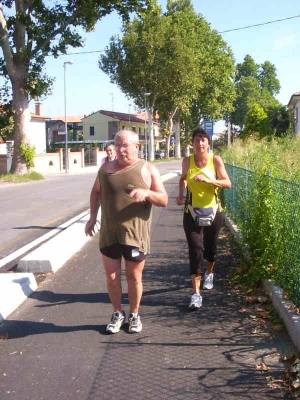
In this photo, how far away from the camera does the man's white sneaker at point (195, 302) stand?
533cm

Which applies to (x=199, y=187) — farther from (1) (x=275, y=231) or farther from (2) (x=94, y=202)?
(2) (x=94, y=202)

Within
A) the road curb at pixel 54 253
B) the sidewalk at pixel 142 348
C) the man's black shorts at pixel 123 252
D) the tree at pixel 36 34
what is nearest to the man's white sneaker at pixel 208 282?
the sidewalk at pixel 142 348

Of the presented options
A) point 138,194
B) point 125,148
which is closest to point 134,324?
point 138,194

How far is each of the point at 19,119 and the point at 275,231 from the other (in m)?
25.5

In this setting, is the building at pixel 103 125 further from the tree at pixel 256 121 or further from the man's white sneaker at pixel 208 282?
the man's white sneaker at pixel 208 282

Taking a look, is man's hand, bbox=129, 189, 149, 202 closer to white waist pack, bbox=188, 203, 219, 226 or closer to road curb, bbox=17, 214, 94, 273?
→ white waist pack, bbox=188, 203, 219, 226

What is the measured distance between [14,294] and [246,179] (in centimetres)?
443

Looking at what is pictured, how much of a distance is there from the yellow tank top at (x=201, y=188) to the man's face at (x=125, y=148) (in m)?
1.22

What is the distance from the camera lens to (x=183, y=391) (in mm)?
3637

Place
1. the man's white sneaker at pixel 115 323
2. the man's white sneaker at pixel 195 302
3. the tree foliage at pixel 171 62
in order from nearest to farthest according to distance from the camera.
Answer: the man's white sneaker at pixel 115 323
the man's white sneaker at pixel 195 302
the tree foliage at pixel 171 62

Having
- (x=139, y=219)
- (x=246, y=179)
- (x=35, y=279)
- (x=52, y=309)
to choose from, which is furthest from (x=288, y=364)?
(x=246, y=179)

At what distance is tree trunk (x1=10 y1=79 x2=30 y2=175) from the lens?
94.4 ft

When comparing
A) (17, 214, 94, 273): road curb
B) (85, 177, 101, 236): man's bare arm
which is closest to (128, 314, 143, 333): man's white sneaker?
(85, 177, 101, 236): man's bare arm

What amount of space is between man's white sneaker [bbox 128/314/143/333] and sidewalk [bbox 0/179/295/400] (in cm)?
7
